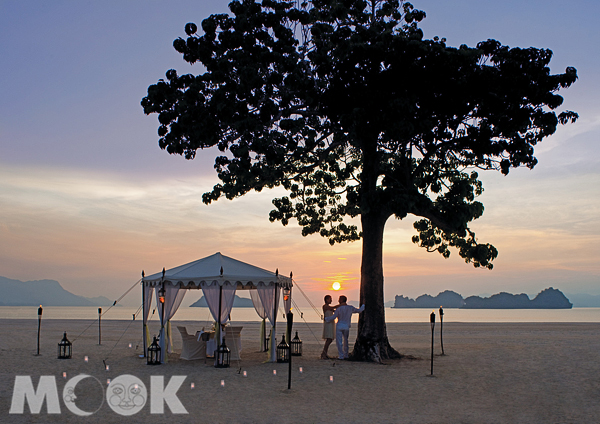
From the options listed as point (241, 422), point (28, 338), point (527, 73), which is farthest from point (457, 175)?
point (28, 338)

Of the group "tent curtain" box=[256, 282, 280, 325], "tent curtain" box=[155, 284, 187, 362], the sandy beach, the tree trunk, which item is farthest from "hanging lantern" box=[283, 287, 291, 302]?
"tent curtain" box=[155, 284, 187, 362]

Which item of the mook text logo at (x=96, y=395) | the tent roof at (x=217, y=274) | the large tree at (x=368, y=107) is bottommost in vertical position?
the mook text logo at (x=96, y=395)

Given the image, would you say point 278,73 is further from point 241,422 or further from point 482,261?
point 241,422

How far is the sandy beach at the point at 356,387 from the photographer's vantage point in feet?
32.7

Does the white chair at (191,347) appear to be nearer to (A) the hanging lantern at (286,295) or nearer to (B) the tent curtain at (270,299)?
(B) the tent curtain at (270,299)

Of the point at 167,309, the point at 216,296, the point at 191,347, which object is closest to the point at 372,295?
the point at 216,296

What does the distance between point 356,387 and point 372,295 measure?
17.8ft

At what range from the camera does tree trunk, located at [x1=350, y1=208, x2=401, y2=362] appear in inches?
686

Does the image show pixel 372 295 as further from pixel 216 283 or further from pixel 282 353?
pixel 216 283

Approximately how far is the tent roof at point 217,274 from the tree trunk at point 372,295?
275 cm

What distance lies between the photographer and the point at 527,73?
1531 cm

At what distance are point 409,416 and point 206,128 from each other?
34.0 ft

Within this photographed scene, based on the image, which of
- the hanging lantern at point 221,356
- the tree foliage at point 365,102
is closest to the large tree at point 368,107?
the tree foliage at point 365,102

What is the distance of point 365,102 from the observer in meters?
15.3
